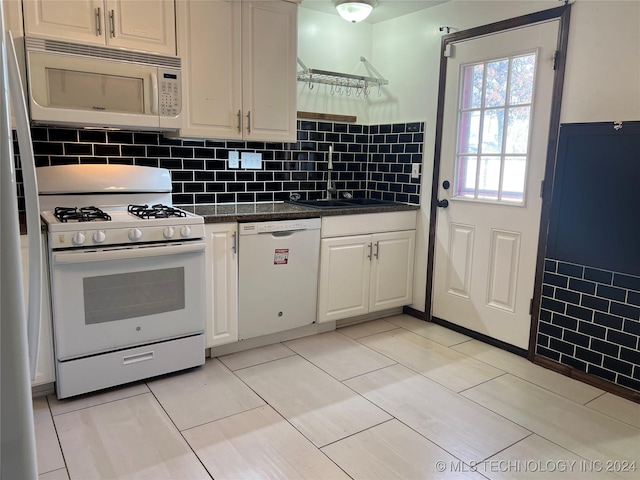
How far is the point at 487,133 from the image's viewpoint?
10.1ft

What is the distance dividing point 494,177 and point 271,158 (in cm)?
157

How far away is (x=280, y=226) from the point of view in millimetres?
2891

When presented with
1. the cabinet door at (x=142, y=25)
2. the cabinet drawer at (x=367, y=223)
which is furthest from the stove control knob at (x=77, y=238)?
the cabinet drawer at (x=367, y=223)

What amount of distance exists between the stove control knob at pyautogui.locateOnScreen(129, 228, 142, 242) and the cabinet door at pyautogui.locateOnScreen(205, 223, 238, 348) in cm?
41

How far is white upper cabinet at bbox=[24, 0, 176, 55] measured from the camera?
2.28 metres

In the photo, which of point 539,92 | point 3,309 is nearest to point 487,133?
point 539,92

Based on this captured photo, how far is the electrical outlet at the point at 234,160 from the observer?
3.27 m

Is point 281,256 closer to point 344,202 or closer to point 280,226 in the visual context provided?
point 280,226

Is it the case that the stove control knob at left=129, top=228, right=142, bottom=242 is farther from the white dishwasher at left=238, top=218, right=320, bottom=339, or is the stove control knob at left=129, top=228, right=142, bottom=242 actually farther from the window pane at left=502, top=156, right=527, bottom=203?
the window pane at left=502, top=156, right=527, bottom=203

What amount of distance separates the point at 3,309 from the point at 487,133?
2877 mm

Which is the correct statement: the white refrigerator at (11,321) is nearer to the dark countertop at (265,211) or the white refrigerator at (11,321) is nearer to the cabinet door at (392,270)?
the dark countertop at (265,211)

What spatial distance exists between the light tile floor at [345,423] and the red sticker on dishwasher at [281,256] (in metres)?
0.58

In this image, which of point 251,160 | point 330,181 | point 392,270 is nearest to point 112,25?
point 251,160

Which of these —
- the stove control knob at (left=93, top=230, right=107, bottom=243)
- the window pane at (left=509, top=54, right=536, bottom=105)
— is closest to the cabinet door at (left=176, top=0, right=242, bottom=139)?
the stove control knob at (left=93, top=230, right=107, bottom=243)
